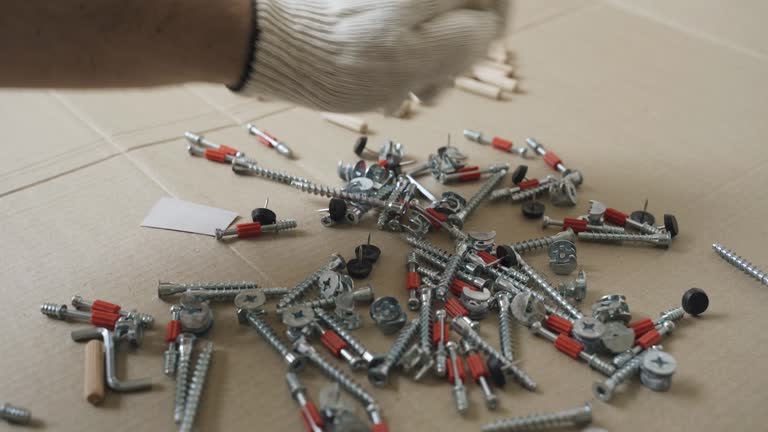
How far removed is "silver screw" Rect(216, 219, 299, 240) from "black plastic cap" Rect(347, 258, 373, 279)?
0.66 ft

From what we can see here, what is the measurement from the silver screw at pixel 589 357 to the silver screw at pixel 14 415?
0.93m

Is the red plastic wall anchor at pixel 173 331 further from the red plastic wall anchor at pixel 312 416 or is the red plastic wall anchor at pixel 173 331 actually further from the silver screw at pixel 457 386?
the silver screw at pixel 457 386

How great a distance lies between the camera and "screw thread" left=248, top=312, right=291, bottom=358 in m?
1.41

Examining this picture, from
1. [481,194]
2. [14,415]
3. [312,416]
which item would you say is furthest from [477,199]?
[14,415]

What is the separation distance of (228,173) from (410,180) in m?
0.47

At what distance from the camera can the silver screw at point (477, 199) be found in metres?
1.74

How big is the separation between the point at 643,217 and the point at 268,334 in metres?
0.93

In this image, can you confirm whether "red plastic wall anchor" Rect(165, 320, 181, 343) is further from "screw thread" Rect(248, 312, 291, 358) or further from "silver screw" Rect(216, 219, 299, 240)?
"silver screw" Rect(216, 219, 299, 240)

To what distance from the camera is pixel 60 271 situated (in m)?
1.60

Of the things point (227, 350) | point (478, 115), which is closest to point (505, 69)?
point (478, 115)

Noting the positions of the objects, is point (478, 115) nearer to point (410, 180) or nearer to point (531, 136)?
point (531, 136)

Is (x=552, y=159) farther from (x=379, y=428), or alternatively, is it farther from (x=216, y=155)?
(x=379, y=428)

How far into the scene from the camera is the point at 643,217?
1776 mm

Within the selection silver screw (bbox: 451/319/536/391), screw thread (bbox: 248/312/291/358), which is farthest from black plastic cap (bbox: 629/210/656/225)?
screw thread (bbox: 248/312/291/358)
